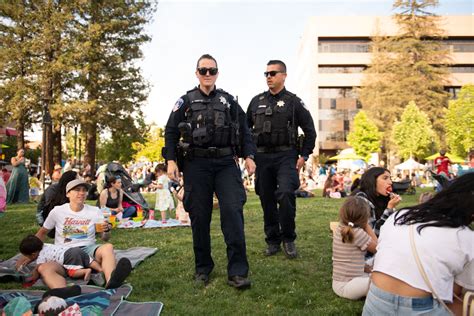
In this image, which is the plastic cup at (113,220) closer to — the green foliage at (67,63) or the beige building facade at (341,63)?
the green foliage at (67,63)

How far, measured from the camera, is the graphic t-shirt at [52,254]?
498 cm

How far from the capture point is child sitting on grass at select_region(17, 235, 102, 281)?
16.2ft

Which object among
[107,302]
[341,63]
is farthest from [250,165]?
[341,63]

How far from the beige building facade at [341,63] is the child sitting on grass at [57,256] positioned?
6359cm

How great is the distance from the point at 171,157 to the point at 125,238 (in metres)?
4.00

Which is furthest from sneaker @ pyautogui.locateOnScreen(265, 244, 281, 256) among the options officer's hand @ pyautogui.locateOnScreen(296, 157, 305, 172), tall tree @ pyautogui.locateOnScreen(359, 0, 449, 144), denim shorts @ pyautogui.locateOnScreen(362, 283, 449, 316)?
tall tree @ pyautogui.locateOnScreen(359, 0, 449, 144)

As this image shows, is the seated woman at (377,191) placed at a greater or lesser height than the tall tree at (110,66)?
lesser

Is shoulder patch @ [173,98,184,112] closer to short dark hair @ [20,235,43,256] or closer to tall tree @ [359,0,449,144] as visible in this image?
short dark hair @ [20,235,43,256]

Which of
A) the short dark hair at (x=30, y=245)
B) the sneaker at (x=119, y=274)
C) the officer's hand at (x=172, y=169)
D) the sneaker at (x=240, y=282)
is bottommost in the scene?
the sneaker at (x=240, y=282)

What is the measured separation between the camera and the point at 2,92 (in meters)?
27.3

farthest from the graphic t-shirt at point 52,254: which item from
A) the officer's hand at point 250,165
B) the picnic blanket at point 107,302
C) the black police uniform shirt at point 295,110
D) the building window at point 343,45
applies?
the building window at point 343,45

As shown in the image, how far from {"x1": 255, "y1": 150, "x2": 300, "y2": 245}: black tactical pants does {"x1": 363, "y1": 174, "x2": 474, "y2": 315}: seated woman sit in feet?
9.82

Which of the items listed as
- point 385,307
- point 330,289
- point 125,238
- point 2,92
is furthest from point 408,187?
point 2,92

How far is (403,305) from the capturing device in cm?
271
